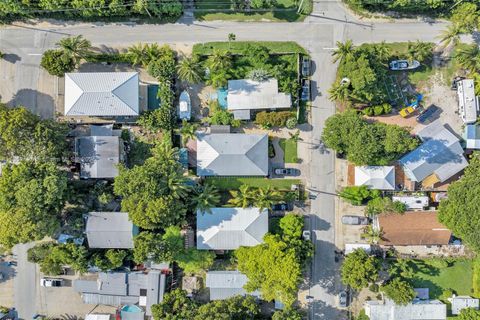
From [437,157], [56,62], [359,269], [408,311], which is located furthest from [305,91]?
[56,62]

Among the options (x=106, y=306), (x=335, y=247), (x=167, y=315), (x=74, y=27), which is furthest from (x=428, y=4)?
(x=106, y=306)

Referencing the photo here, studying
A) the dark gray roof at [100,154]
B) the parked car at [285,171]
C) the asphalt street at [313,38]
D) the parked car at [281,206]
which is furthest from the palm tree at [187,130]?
the parked car at [281,206]

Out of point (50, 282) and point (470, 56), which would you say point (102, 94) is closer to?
point (50, 282)

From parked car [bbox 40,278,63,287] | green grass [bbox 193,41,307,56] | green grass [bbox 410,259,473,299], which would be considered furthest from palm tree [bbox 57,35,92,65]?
green grass [bbox 410,259,473,299]

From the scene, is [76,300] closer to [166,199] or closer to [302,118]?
[166,199]

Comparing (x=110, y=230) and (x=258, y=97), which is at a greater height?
(x=258, y=97)
